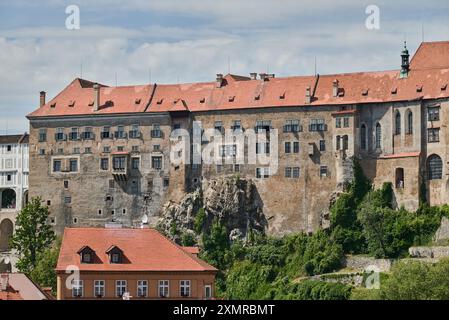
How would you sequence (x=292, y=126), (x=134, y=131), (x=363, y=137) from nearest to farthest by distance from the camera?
(x=363, y=137), (x=292, y=126), (x=134, y=131)

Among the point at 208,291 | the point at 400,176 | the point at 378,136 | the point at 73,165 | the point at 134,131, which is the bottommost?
the point at 208,291

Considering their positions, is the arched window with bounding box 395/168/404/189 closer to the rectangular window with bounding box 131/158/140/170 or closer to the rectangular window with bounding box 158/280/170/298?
the rectangular window with bounding box 131/158/140/170

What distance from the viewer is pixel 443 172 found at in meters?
85.2

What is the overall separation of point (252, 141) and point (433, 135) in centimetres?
1318

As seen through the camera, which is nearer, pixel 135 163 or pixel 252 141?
pixel 252 141

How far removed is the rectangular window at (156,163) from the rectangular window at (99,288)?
3528cm

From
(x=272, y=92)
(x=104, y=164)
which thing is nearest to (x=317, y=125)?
(x=272, y=92)

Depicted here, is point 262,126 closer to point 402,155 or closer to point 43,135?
point 402,155

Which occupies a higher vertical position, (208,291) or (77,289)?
(77,289)

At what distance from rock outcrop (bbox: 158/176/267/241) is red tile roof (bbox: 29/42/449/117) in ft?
18.8

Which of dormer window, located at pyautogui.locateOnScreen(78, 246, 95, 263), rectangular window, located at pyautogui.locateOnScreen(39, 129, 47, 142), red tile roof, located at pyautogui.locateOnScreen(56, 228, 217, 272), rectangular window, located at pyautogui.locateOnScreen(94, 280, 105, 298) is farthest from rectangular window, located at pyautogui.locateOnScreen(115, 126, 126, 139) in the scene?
rectangular window, located at pyautogui.locateOnScreen(94, 280, 105, 298)

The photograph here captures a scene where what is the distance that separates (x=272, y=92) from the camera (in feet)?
306

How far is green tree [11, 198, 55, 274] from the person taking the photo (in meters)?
95.4
